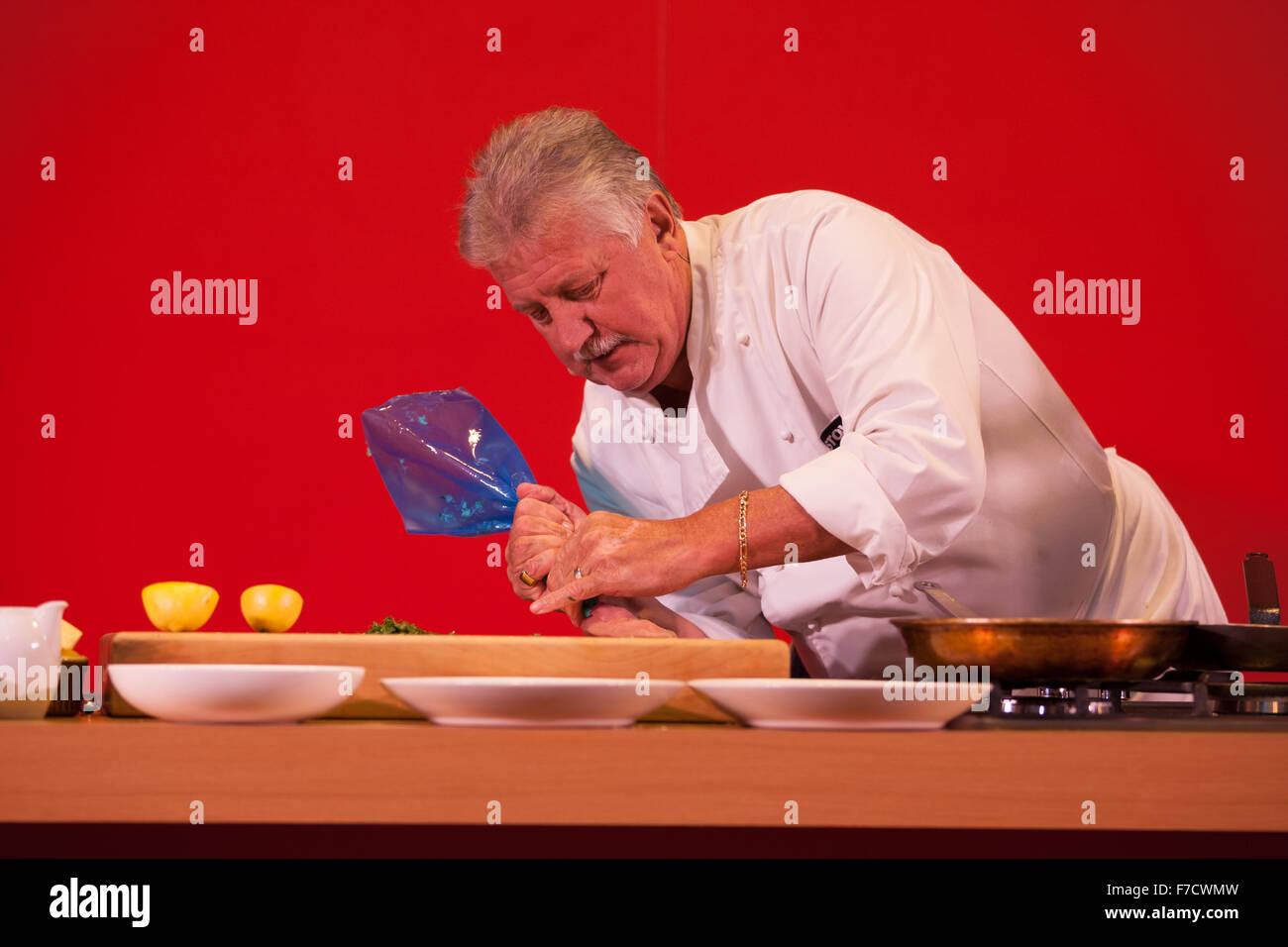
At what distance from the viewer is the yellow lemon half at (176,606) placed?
1.50m

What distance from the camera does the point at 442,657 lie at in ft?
3.89

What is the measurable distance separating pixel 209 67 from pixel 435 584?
144 centimetres

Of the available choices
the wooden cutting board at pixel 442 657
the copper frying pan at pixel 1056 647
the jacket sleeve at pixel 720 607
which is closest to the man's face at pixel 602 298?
the jacket sleeve at pixel 720 607

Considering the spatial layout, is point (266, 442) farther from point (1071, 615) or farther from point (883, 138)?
point (1071, 615)

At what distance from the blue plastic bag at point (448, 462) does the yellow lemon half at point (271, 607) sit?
11.3 inches

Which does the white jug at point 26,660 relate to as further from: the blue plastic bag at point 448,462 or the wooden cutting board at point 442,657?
the blue plastic bag at point 448,462

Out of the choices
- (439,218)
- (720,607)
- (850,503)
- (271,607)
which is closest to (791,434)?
(720,607)

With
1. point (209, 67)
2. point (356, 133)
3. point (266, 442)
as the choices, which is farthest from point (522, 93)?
point (266, 442)

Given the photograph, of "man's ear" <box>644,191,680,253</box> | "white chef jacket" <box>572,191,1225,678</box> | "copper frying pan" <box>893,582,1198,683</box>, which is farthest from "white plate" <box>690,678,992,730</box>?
"man's ear" <box>644,191,680,253</box>

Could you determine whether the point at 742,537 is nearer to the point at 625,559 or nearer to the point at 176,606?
the point at 625,559

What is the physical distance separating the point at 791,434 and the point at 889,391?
1.34 ft

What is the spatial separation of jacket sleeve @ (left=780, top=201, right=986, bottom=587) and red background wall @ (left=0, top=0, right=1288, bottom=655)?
1.28 metres

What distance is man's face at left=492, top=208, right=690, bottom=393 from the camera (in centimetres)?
179

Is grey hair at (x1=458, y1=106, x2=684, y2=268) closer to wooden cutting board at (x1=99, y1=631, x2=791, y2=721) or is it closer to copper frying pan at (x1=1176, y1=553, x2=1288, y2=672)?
wooden cutting board at (x1=99, y1=631, x2=791, y2=721)
